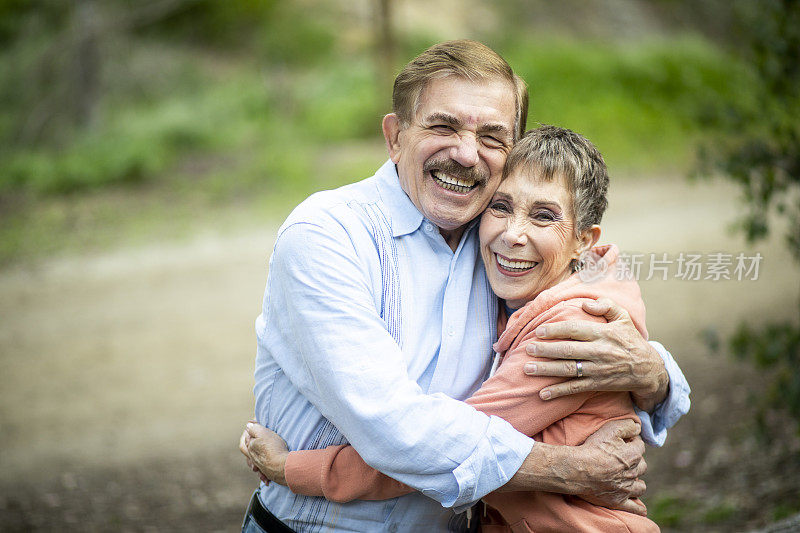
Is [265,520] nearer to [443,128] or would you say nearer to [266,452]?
[266,452]

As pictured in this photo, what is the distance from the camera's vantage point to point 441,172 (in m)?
2.23

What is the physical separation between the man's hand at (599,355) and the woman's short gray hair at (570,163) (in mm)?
292

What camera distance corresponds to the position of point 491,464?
189cm

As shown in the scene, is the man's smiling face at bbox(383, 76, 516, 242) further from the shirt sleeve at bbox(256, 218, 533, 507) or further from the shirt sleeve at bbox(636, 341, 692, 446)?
the shirt sleeve at bbox(636, 341, 692, 446)

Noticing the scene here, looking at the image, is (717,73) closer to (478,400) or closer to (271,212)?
(271,212)

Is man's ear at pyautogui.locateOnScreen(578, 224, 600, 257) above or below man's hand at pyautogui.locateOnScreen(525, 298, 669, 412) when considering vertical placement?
above

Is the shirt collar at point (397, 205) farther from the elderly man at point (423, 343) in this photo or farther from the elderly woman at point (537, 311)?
the elderly woman at point (537, 311)

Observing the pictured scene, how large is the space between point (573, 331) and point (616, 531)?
0.55m

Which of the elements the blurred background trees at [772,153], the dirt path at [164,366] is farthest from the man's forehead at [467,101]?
the dirt path at [164,366]

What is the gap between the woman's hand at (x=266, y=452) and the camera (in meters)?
2.10

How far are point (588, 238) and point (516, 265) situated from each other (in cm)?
26

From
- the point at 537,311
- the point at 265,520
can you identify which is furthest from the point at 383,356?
the point at 265,520

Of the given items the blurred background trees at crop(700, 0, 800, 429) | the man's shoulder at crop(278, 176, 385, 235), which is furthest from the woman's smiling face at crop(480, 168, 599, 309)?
the blurred background trees at crop(700, 0, 800, 429)

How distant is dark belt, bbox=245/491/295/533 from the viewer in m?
2.17
